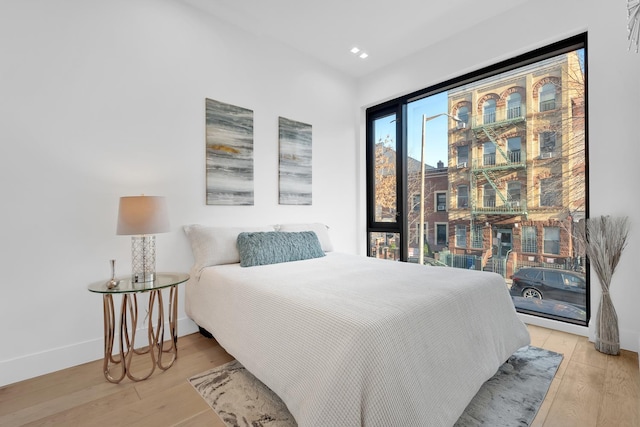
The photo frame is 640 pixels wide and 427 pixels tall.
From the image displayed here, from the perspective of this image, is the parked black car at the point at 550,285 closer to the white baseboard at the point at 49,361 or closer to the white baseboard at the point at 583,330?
the white baseboard at the point at 583,330

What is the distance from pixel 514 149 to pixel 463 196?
65cm

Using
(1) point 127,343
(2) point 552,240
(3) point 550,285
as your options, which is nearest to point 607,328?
(3) point 550,285

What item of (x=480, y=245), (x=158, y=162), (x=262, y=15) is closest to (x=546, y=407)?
(x=480, y=245)

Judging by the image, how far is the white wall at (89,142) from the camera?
1.88 metres

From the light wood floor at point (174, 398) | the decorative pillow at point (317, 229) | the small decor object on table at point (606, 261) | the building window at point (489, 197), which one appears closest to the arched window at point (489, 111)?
A: the building window at point (489, 197)

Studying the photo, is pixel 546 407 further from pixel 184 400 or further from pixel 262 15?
pixel 262 15

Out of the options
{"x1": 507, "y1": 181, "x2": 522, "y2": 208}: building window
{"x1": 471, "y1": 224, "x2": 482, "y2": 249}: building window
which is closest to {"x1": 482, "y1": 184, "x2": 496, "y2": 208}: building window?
{"x1": 507, "y1": 181, "x2": 522, "y2": 208}: building window

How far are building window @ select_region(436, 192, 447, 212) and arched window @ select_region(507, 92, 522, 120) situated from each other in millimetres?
1001

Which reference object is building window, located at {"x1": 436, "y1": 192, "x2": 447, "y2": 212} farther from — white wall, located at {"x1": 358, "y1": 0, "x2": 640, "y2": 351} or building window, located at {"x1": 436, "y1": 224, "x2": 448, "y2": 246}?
white wall, located at {"x1": 358, "y1": 0, "x2": 640, "y2": 351}

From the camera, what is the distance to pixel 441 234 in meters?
3.44

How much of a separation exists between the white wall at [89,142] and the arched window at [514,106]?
256 centimetres

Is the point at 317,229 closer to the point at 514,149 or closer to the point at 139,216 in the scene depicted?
the point at 139,216

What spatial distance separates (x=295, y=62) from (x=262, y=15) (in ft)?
2.25

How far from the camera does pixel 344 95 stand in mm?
3965
